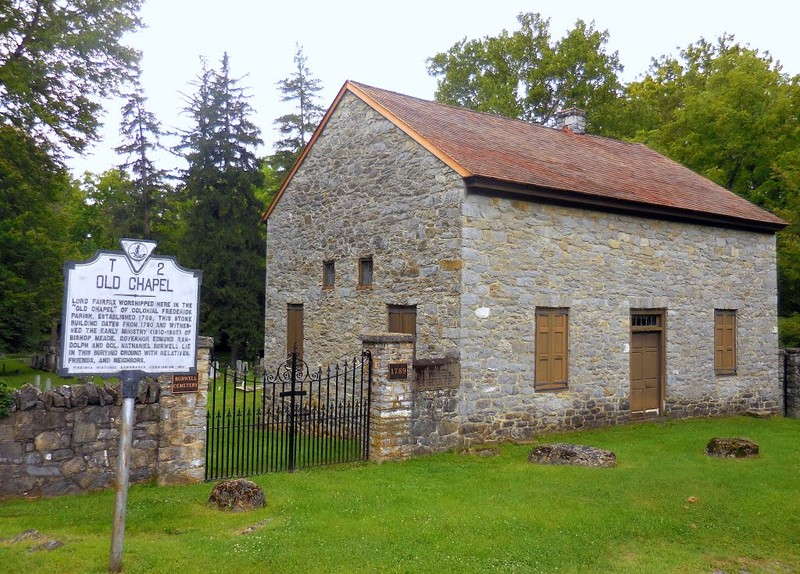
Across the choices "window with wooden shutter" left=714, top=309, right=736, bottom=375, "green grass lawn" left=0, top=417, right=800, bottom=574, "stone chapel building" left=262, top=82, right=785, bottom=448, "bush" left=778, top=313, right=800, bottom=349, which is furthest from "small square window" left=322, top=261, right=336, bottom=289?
"bush" left=778, top=313, right=800, bottom=349

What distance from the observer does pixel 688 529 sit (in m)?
6.99

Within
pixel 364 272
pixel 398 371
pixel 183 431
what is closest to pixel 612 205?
pixel 364 272

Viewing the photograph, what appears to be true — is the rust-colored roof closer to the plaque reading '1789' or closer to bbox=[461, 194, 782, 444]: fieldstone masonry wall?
bbox=[461, 194, 782, 444]: fieldstone masonry wall

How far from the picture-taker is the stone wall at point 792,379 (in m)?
16.3

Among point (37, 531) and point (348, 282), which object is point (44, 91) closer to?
point (348, 282)

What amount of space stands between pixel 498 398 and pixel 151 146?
27364 millimetres

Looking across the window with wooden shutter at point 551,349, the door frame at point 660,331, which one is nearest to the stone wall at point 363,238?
the window with wooden shutter at point 551,349

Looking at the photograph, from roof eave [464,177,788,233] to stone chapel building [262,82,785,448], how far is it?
0.04 metres

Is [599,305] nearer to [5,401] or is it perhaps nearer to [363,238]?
[363,238]

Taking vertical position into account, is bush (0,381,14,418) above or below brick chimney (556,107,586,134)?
below

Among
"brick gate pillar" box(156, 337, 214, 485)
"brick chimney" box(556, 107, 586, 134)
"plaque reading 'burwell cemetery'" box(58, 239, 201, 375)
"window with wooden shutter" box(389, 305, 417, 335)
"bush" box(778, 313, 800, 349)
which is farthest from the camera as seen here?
"bush" box(778, 313, 800, 349)

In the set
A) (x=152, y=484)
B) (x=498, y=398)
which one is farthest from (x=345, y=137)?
(x=152, y=484)

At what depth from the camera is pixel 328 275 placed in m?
15.2

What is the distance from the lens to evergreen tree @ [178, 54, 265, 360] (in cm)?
2944
